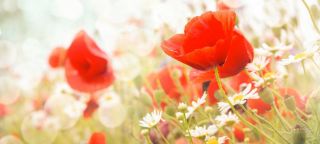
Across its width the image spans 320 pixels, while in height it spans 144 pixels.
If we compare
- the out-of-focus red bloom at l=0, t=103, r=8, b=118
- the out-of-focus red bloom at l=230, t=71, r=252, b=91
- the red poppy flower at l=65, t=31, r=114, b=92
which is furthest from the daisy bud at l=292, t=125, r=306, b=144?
the out-of-focus red bloom at l=0, t=103, r=8, b=118

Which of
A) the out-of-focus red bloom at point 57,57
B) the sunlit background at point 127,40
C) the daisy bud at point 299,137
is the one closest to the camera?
the daisy bud at point 299,137

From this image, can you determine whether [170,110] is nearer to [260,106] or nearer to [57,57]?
[260,106]

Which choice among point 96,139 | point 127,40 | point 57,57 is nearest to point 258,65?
point 96,139

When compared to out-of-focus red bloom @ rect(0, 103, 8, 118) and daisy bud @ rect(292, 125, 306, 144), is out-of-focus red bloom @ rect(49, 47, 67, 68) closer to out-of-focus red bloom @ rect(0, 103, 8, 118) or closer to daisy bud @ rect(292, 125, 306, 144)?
Result: out-of-focus red bloom @ rect(0, 103, 8, 118)

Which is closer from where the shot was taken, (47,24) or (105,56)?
(105,56)

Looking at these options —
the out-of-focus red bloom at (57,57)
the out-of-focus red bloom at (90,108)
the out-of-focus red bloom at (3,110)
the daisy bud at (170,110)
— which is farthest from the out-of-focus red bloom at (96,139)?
the out-of-focus red bloom at (3,110)

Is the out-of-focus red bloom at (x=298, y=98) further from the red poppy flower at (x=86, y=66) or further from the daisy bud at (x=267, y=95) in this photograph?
the red poppy flower at (x=86, y=66)

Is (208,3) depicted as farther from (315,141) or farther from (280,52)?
(315,141)

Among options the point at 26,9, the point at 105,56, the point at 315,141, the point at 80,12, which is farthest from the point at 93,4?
the point at 315,141
